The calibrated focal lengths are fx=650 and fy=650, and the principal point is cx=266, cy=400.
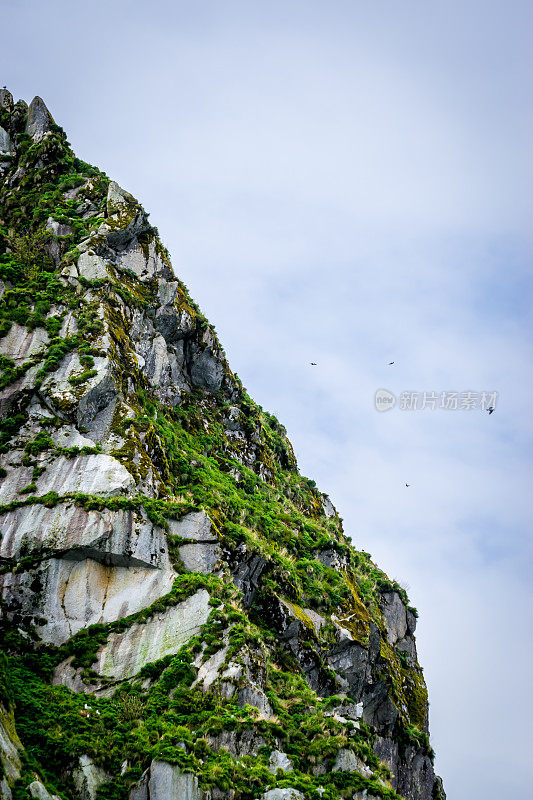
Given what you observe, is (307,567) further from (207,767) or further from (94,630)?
(207,767)

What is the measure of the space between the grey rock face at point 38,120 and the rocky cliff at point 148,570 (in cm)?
22

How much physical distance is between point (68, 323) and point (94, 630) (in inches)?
726

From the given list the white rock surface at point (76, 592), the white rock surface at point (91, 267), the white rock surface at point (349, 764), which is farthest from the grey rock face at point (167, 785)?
the white rock surface at point (91, 267)

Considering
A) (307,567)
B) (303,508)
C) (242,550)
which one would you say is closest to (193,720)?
(242,550)

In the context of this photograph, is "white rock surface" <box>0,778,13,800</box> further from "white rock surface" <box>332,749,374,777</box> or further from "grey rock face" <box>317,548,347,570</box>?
"grey rock face" <box>317,548,347,570</box>

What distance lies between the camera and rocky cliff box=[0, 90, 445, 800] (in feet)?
76.5

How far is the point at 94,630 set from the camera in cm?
2783

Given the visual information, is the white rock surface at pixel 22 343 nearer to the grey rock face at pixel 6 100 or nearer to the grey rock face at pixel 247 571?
the grey rock face at pixel 247 571

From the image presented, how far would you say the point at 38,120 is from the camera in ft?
182

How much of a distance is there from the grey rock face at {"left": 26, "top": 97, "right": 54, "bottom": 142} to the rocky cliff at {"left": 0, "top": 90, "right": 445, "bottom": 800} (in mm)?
224

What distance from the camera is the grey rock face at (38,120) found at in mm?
54875

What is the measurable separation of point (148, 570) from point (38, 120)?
141 feet

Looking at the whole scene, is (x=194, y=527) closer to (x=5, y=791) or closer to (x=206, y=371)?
(x=5, y=791)

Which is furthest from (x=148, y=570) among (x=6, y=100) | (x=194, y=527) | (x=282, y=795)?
(x=6, y=100)
